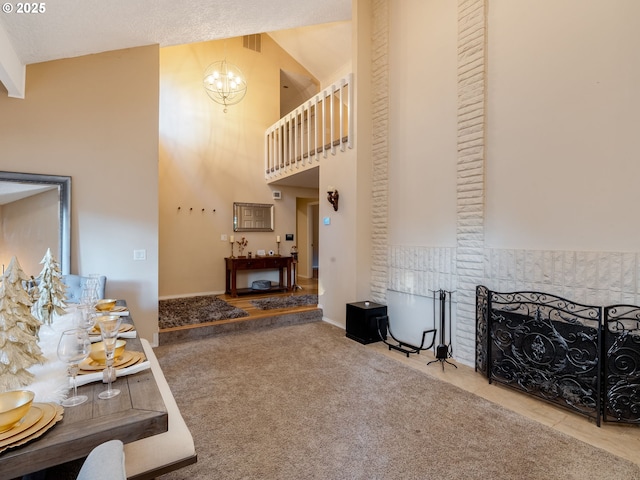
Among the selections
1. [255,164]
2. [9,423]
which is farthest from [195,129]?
[9,423]

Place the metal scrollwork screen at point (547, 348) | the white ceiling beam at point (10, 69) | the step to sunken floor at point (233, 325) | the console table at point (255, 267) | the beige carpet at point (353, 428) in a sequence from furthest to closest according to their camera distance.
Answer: the console table at point (255, 267) < the step to sunken floor at point (233, 325) < the white ceiling beam at point (10, 69) < the metal scrollwork screen at point (547, 348) < the beige carpet at point (353, 428)

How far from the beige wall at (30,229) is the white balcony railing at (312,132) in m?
3.60

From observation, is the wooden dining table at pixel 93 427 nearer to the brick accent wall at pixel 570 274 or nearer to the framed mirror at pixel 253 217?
the brick accent wall at pixel 570 274

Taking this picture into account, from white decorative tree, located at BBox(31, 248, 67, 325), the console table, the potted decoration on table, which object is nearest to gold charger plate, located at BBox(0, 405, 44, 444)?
white decorative tree, located at BBox(31, 248, 67, 325)

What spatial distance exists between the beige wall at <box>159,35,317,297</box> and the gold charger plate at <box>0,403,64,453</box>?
5325 millimetres

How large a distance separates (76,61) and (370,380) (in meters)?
4.52

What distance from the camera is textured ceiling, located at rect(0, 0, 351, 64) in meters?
2.65

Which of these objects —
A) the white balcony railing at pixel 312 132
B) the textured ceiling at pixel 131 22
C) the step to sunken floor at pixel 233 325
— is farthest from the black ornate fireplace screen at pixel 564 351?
the textured ceiling at pixel 131 22

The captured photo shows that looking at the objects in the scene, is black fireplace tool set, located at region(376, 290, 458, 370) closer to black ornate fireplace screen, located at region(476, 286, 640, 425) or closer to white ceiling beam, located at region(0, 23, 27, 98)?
black ornate fireplace screen, located at region(476, 286, 640, 425)

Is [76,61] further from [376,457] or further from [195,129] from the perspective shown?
[376,457]

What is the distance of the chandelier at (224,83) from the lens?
6.19 meters

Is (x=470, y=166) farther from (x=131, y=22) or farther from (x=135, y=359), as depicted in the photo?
(x=131, y=22)

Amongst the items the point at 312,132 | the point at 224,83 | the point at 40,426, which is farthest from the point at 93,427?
the point at 224,83

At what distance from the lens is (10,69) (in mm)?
2777
